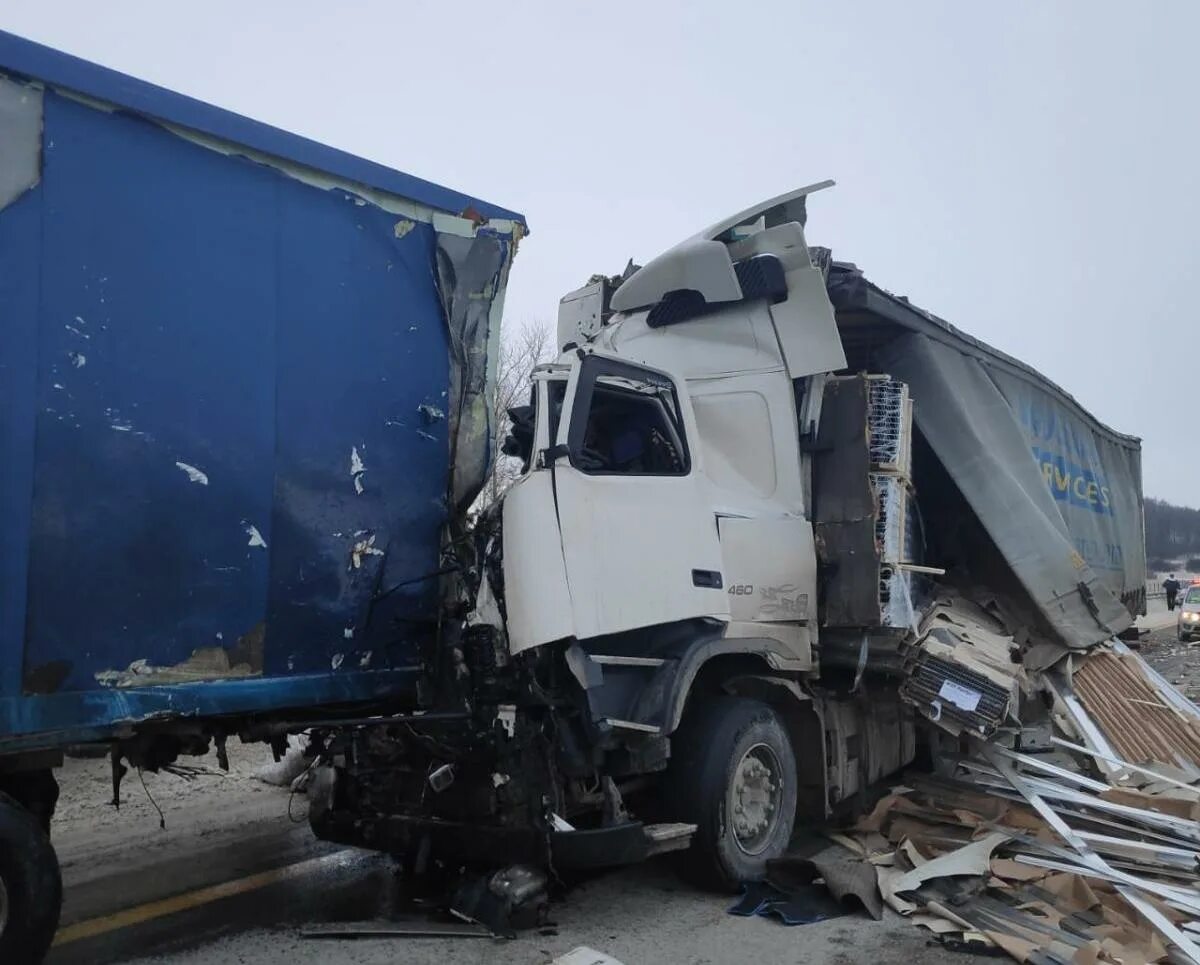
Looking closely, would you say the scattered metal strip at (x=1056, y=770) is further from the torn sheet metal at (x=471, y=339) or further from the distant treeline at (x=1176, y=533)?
the distant treeline at (x=1176, y=533)

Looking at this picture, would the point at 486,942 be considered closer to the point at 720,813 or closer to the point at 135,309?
the point at 720,813

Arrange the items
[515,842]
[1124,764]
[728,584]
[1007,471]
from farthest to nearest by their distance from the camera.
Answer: [1007,471] < [1124,764] < [728,584] < [515,842]

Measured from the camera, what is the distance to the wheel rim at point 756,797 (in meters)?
5.11

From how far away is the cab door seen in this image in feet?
14.5

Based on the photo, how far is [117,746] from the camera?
3.80 m

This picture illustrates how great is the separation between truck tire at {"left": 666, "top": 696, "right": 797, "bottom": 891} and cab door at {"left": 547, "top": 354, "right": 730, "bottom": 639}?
0.57 m

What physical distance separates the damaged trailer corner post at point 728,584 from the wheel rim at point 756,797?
2 cm

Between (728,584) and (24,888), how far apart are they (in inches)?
127

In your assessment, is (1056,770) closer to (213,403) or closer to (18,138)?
(213,403)

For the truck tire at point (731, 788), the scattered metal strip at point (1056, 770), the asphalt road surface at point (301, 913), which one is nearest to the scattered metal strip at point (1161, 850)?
the scattered metal strip at point (1056, 770)

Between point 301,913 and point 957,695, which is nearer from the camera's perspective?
point 301,913

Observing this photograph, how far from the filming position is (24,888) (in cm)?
330

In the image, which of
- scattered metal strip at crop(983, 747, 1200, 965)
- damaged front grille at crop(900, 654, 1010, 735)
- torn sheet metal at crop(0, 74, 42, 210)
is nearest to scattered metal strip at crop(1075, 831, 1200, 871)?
scattered metal strip at crop(983, 747, 1200, 965)

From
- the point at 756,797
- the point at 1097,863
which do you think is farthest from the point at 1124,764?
the point at 756,797
